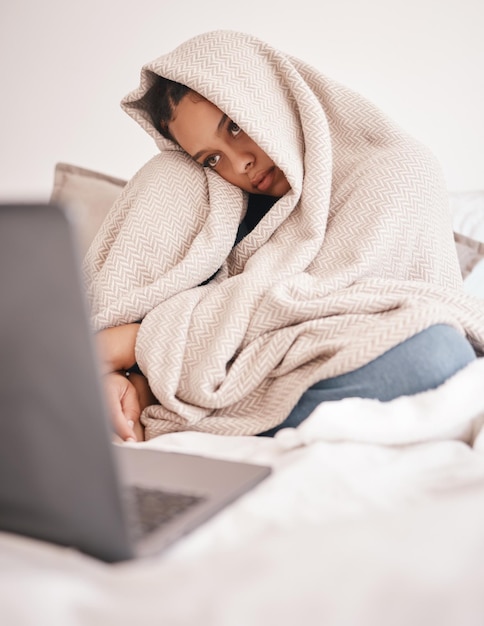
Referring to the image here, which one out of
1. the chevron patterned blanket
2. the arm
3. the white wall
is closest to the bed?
the chevron patterned blanket

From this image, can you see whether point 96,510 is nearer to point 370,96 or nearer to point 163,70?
point 163,70

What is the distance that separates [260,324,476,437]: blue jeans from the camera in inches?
35.5

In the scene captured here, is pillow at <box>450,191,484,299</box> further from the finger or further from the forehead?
the finger

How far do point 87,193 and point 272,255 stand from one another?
2.19 ft

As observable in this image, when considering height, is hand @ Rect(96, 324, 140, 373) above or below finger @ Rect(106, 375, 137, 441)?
above

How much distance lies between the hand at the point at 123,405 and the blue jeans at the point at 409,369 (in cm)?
28

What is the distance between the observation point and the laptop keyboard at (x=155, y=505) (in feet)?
1.83

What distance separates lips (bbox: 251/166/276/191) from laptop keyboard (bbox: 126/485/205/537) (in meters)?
0.84

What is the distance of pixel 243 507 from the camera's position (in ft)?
2.07

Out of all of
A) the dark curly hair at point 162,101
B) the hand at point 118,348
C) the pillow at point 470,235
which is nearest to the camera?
the hand at point 118,348

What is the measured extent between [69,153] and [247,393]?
1.49 metres

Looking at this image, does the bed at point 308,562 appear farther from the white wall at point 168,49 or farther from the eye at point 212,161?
the white wall at point 168,49

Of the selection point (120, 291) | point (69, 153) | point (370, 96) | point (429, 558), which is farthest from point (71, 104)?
point (429, 558)

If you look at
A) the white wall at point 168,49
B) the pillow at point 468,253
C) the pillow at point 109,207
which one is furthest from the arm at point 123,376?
the white wall at point 168,49
